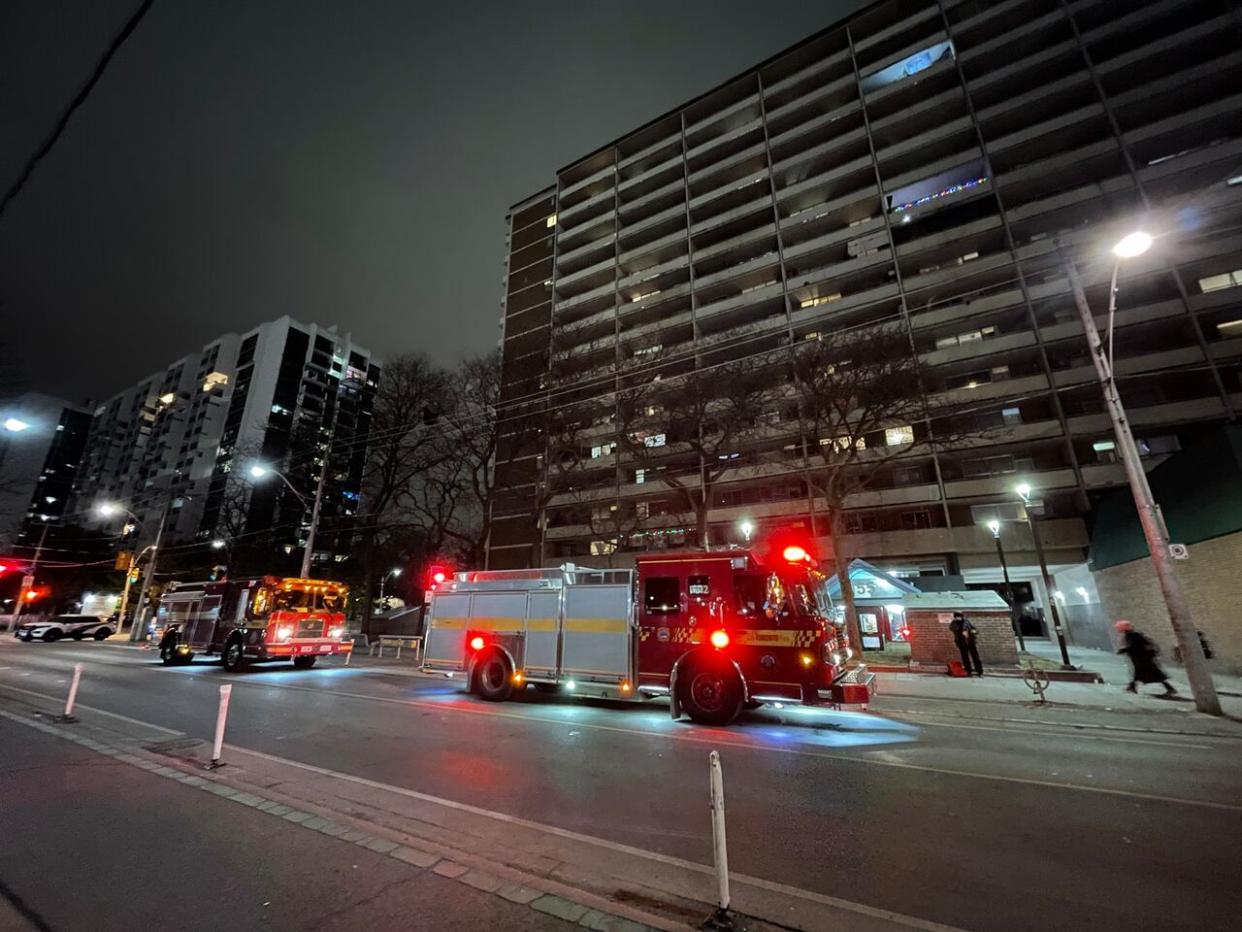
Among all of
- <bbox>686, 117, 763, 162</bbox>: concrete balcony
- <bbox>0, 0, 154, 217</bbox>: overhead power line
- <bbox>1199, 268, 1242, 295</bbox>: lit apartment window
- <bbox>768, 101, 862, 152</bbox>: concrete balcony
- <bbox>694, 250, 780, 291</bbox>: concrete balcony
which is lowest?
<bbox>0, 0, 154, 217</bbox>: overhead power line

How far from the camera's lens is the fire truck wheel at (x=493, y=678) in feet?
38.7

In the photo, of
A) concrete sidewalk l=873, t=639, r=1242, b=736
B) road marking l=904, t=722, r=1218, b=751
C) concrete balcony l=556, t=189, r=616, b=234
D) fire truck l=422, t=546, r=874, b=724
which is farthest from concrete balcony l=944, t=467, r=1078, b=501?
concrete balcony l=556, t=189, r=616, b=234

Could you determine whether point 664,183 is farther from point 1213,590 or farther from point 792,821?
point 792,821

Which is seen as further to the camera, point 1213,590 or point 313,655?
point 313,655

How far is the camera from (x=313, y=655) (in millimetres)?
18344

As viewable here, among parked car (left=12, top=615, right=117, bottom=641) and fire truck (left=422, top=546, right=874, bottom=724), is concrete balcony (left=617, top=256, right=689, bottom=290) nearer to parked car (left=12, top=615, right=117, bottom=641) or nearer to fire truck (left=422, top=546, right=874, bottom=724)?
fire truck (left=422, top=546, right=874, bottom=724)

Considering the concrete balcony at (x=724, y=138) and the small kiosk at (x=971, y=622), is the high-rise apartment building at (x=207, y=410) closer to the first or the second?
the concrete balcony at (x=724, y=138)

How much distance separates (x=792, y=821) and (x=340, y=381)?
105285 millimetres

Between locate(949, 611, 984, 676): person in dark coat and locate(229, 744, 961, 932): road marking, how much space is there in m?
16.0

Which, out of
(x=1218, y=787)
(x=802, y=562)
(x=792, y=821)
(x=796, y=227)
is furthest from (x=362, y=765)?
(x=796, y=227)

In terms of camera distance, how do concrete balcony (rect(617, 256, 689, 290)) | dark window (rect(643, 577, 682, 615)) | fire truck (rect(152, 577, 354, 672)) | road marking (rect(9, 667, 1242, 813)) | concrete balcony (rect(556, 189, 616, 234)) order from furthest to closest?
1. concrete balcony (rect(556, 189, 616, 234))
2. concrete balcony (rect(617, 256, 689, 290))
3. fire truck (rect(152, 577, 354, 672))
4. dark window (rect(643, 577, 682, 615))
5. road marking (rect(9, 667, 1242, 813))

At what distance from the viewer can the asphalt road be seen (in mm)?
3613

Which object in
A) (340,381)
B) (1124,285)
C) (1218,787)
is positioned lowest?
(1218,787)

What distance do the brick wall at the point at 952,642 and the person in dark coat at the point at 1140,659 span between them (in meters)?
4.95
